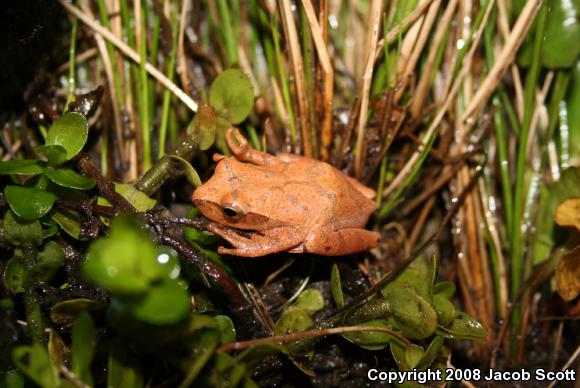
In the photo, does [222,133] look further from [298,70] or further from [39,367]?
[39,367]

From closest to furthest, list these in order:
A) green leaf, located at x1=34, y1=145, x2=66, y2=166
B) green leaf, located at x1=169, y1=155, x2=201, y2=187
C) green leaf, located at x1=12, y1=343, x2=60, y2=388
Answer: green leaf, located at x1=12, y1=343, x2=60, y2=388 < green leaf, located at x1=34, y1=145, x2=66, y2=166 < green leaf, located at x1=169, y1=155, x2=201, y2=187

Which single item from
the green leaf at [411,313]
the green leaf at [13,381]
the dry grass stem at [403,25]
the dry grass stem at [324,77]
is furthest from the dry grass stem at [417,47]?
the green leaf at [13,381]

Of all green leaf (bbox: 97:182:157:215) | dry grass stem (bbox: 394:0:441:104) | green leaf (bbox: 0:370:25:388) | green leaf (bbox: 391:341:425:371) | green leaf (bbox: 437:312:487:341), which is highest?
dry grass stem (bbox: 394:0:441:104)

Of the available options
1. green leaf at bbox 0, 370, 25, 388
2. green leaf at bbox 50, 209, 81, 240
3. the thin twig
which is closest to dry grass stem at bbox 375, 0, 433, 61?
the thin twig

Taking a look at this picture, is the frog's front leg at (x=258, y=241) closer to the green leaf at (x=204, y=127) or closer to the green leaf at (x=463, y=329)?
the green leaf at (x=204, y=127)

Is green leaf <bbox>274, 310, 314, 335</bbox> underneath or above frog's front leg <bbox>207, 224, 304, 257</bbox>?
underneath

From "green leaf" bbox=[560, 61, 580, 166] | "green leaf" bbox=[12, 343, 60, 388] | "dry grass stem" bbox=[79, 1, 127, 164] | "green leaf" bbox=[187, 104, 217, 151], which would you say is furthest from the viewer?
"green leaf" bbox=[560, 61, 580, 166]

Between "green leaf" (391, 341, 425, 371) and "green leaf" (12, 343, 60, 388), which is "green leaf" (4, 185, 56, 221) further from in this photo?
"green leaf" (391, 341, 425, 371)
